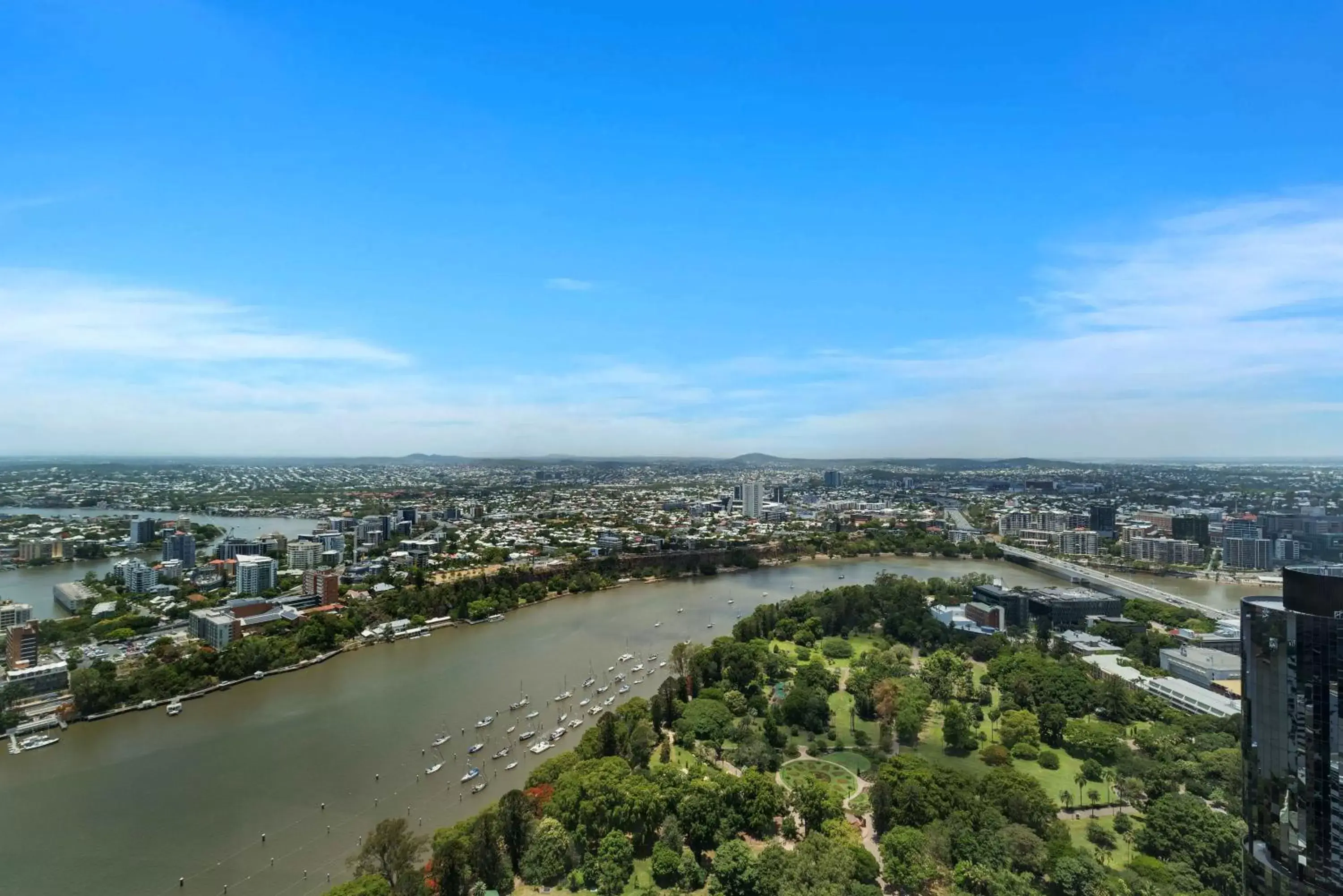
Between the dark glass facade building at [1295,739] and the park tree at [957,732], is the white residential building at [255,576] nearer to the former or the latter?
the park tree at [957,732]

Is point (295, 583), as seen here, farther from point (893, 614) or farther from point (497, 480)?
point (497, 480)

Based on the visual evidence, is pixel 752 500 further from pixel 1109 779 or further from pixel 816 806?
pixel 816 806

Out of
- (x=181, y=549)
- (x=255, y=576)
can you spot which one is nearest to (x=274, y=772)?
(x=255, y=576)

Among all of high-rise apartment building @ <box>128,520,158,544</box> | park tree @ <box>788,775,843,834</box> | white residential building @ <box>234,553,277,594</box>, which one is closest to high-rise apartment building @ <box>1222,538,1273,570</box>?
park tree @ <box>788,775,843,834</box>

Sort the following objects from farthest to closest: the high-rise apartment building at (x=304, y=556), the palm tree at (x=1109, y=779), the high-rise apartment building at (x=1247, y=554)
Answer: the high-rise apartment building at (x=304, y=556), the high-rise apartment building at (x=1247, y=554), the palm tree at (x=1109, y=779)

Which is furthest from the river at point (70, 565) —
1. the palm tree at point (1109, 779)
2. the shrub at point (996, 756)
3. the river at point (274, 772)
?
the palm tree at point (1109, 779)
